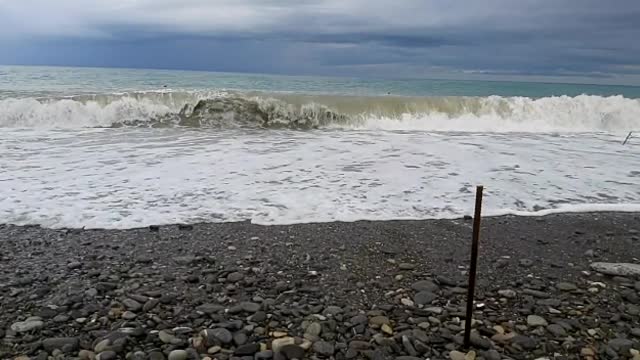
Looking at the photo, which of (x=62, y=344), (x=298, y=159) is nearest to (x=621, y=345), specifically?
(x=62, y=344)

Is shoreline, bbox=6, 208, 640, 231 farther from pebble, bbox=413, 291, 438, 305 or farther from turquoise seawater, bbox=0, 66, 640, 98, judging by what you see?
turquoise seawater, bbox=0, 66, 640, 98

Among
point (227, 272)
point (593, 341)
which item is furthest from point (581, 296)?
point (227, 272)

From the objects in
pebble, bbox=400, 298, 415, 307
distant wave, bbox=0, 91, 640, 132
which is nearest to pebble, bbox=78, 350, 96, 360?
pebble, bbox=400, 298, 415, 307

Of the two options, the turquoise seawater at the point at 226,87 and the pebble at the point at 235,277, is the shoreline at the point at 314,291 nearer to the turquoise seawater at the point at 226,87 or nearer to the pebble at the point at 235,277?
the pebble at the point at 235,277

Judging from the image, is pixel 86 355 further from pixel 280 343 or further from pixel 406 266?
pixel 406 266

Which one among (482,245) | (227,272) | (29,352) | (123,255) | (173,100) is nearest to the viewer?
(29,352)

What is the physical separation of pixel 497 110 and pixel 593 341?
16.9 m

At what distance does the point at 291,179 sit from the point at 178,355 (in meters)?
4.86

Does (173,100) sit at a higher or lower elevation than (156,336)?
higher

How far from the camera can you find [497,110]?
18.8m

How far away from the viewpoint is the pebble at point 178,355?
2858 millimetres

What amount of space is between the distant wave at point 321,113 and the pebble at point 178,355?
13.6 m

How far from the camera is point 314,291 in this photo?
3750 mm

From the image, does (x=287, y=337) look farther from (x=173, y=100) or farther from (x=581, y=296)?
(x=173, y=100)
